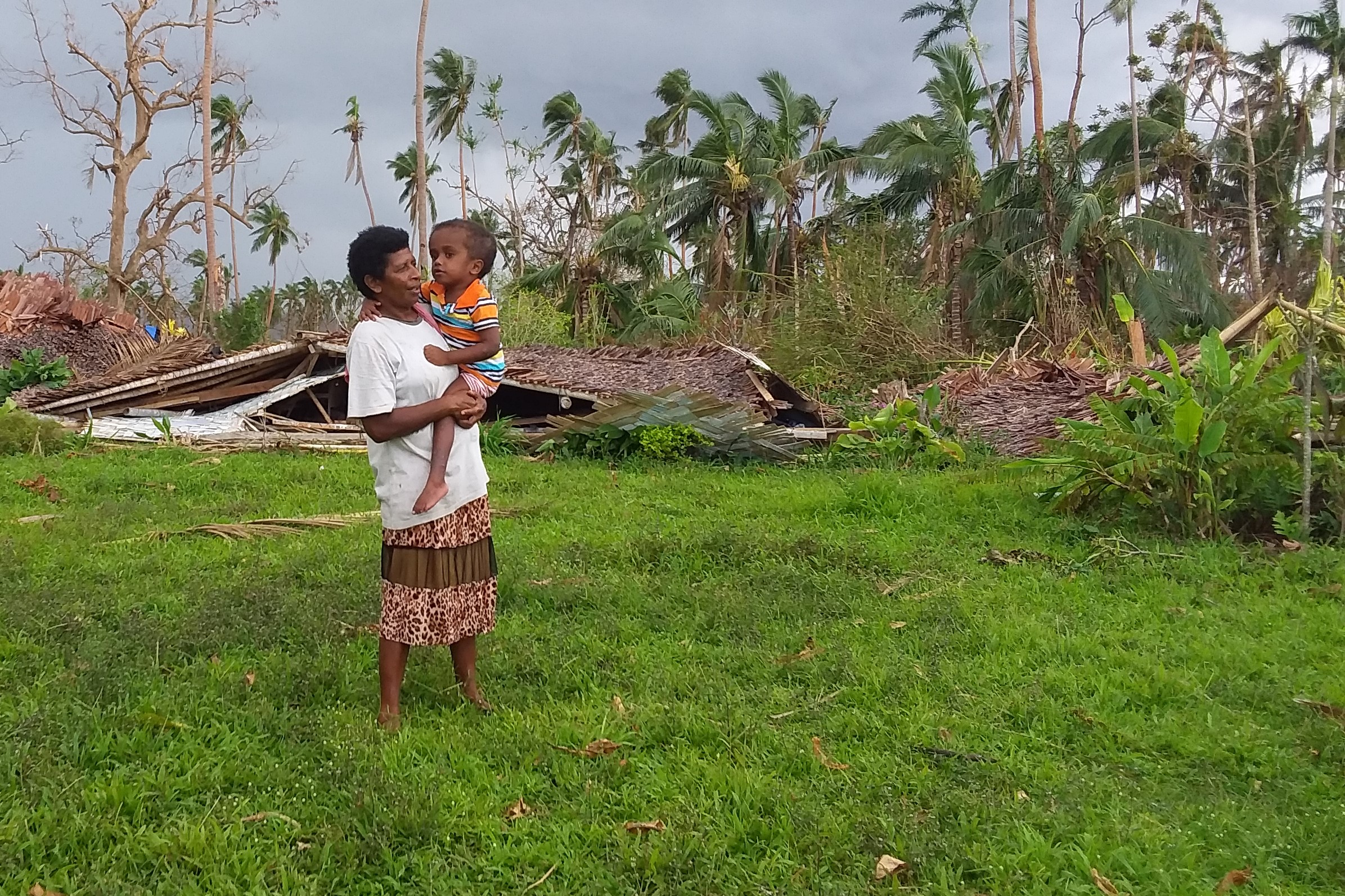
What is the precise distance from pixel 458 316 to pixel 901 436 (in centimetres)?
719

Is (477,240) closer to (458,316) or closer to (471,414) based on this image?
(458,316)

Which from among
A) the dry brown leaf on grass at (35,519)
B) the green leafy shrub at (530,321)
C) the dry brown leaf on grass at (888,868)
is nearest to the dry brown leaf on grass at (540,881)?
the dry brown leaf on grass at (888,868)

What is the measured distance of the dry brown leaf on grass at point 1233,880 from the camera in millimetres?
2412

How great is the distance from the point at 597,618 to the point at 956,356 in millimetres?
10335

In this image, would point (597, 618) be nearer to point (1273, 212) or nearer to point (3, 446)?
point (3, 446)

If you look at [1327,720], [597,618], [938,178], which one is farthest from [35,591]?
[938,178]

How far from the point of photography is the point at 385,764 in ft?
9.78

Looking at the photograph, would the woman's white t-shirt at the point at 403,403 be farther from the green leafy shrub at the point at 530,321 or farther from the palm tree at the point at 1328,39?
the palm tree at the point at 1328,39

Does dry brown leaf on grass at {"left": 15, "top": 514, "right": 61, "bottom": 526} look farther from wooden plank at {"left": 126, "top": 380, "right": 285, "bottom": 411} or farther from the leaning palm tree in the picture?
the leaning palm tree

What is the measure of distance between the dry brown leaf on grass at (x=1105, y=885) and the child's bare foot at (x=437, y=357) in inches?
91.9

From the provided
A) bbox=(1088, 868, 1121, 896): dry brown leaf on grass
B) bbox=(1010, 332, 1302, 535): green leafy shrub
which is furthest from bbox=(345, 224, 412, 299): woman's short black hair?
bbox=(1010, 332, 1302, 535): green leafy shrub

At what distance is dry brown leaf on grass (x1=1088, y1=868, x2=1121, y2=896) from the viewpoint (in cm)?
240

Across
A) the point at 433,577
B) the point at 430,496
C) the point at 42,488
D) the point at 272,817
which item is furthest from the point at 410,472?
the point at 42,488

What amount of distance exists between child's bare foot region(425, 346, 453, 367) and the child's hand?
20 cm
